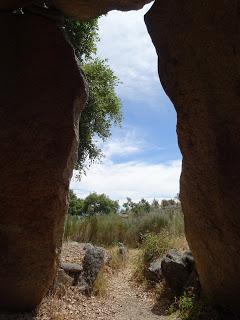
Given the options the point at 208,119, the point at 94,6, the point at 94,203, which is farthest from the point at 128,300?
the point at 94,203

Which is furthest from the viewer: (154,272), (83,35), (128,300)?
(83,35)

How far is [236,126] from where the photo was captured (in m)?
4.84

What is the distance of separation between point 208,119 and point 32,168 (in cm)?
237

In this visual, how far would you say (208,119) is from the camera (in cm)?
507

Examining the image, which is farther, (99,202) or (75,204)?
(99,202)

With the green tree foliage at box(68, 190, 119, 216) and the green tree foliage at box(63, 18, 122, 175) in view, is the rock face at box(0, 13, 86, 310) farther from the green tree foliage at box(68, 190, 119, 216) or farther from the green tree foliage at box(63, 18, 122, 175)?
the green tree foliage at box(68, 190, 119, 216)

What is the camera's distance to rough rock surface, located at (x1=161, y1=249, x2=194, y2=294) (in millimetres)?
7582

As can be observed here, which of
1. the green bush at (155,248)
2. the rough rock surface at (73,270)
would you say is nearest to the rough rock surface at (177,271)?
the rough rock surface at (73,270)

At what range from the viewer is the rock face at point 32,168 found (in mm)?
5637

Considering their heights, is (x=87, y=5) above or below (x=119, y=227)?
above

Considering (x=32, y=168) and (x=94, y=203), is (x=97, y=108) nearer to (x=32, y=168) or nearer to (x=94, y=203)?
(x=32, y=168)

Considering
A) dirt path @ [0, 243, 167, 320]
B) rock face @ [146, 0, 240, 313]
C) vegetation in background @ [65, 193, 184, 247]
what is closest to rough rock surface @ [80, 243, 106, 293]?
dirt path @ [0, 243, 167, 320]

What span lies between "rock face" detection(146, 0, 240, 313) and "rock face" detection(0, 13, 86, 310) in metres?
1.56

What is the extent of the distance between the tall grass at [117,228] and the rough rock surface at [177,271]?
15.7 ft
